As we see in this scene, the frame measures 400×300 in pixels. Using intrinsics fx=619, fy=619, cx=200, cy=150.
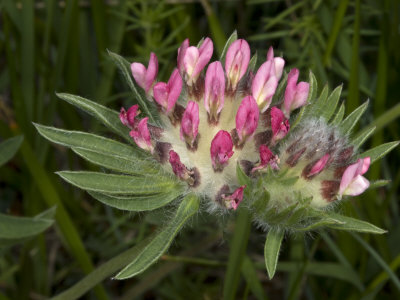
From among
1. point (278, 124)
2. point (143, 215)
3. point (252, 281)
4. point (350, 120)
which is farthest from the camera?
point (143, 215)

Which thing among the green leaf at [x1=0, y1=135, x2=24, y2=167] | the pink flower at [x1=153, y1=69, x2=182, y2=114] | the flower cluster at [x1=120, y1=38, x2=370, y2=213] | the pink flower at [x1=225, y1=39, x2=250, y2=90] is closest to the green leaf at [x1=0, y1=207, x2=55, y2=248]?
the green leaf at [x1=0, y1=135, x2=24, y2=167]

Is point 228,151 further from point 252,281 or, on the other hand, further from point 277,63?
point 252,281

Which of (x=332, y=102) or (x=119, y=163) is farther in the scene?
(x=332, y=102)

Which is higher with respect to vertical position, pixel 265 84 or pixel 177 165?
pixel 265 84

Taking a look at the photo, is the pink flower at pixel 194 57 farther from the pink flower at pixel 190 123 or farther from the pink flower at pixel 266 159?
the pink flower at pixel 266 159

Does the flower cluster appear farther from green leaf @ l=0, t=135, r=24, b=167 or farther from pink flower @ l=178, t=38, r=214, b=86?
green leaf @ l=0, t=135, r=24, b=167

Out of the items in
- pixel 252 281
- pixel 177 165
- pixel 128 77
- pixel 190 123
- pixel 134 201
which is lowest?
pixel 252 281

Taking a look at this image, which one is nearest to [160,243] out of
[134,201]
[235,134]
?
[134,201]

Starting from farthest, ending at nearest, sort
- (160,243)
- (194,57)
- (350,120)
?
(350,120) < (194,57) < (160,243)

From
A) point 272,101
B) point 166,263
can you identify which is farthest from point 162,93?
point 166,263
